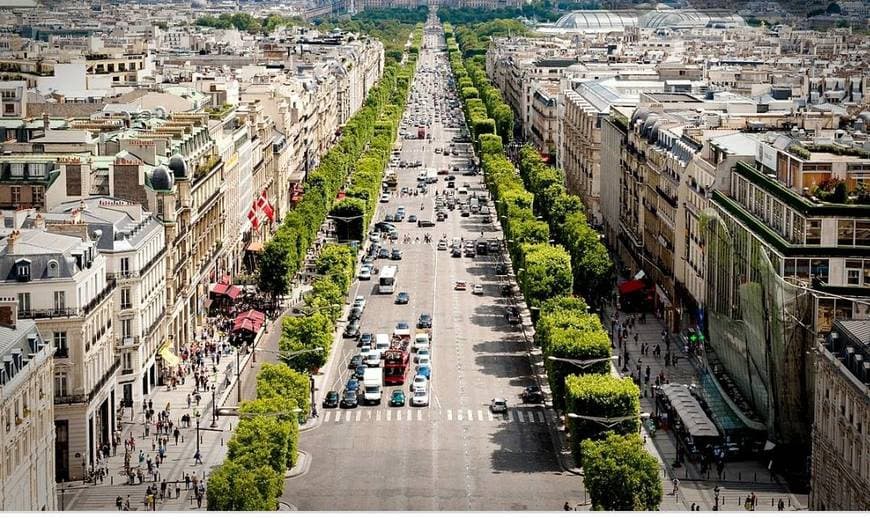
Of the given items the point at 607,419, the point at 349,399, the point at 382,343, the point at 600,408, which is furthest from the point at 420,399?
the point at 607,419

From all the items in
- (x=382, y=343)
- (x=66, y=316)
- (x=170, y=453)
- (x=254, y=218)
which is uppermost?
(x=66, y=316)

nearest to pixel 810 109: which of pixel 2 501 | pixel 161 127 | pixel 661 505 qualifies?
pixel 161 127

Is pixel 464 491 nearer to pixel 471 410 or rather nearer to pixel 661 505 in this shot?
pixel 661 505

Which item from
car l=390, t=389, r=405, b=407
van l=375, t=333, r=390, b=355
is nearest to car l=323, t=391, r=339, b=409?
car l=390, t=389, r=405, b=407

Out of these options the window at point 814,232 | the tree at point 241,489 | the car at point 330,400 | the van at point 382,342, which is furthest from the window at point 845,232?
the van at point 382,342

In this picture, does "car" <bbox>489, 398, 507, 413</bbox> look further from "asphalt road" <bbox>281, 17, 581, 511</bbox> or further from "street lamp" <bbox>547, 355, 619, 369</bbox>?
"street lamp" <bbox>547, 355, 619, 369</bbox>

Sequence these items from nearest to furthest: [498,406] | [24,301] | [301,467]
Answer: [24,301] → [301,467] → [498,406]

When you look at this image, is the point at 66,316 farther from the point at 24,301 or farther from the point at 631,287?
the point at 631,287
